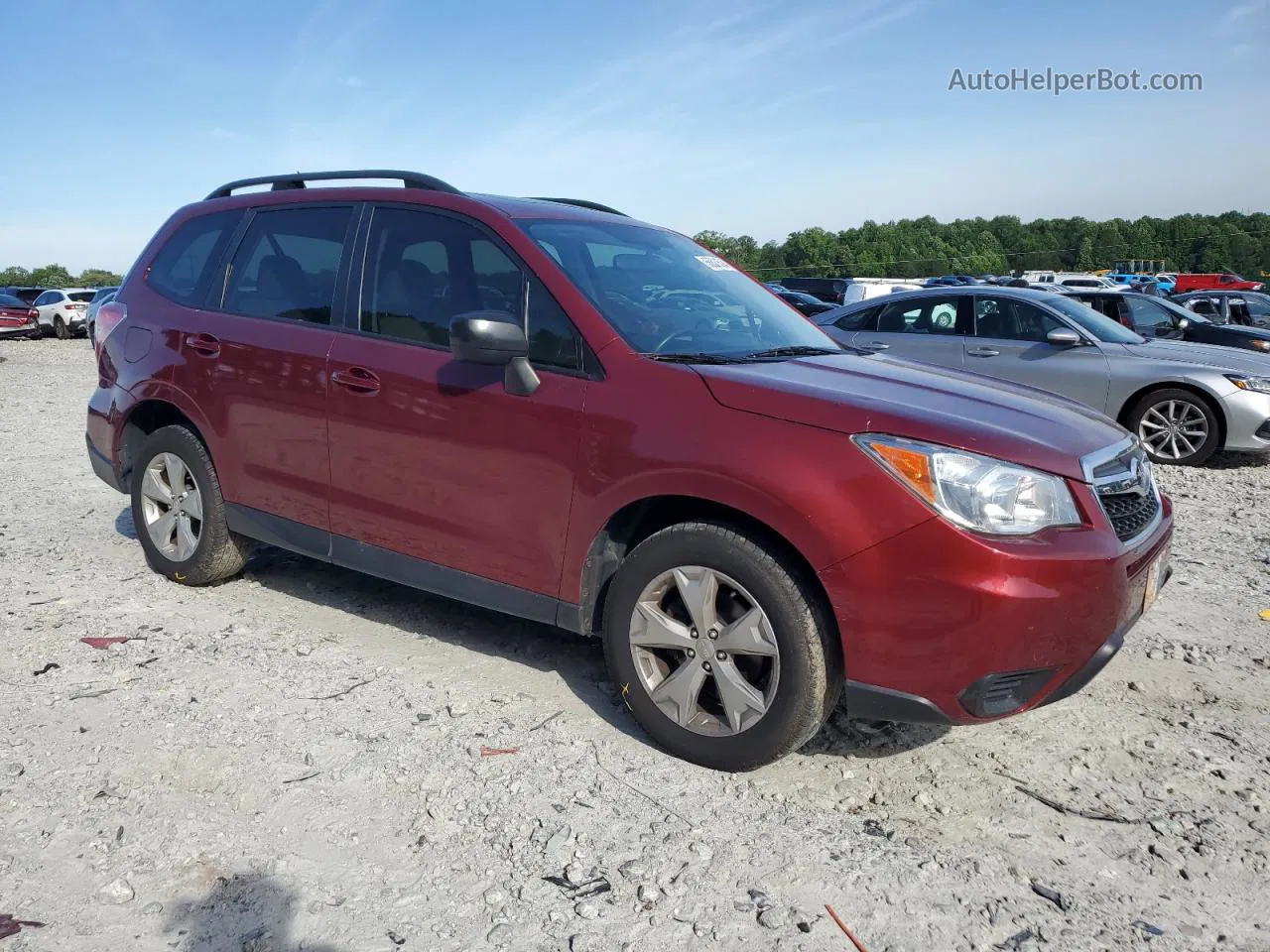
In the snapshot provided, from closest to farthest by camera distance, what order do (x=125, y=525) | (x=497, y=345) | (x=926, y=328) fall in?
(x=497, y=345)
(x=125, y=525)
(x=926, y=328)

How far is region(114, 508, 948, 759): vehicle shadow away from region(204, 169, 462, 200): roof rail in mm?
1876

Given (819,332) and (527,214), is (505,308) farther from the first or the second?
(819,332)

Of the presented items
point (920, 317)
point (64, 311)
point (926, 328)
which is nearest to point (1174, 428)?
point (926, 328)

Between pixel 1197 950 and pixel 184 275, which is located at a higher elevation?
pixel 184 275

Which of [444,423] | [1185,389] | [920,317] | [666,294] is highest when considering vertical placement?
[666,294]

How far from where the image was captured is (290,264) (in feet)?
14.9

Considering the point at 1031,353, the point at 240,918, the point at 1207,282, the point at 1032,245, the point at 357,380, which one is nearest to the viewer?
the point at 240,918

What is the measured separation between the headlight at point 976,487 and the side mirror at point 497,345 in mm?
1221

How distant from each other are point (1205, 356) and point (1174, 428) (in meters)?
0.73

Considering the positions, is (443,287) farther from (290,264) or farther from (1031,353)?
(1031,353)

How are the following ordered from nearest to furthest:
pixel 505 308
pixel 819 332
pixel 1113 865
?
pixel 1113 865 → pixel 505 308 → pixel 819 332

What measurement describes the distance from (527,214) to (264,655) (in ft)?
6.83

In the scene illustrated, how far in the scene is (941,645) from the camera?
9.45 feet

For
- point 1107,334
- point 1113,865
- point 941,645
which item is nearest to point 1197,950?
point 1113,865
